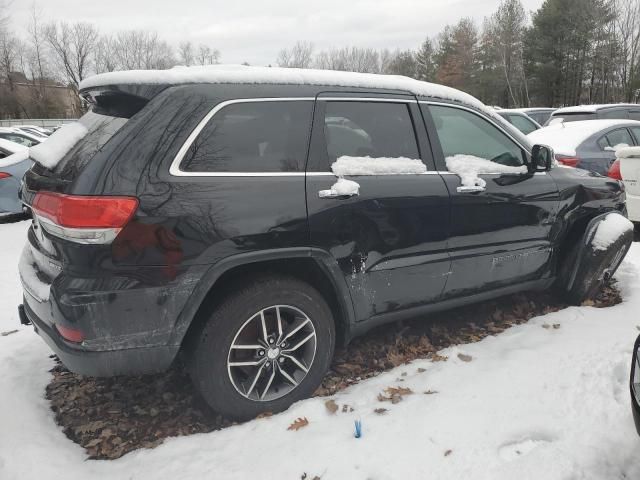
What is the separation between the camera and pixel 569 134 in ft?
24.8

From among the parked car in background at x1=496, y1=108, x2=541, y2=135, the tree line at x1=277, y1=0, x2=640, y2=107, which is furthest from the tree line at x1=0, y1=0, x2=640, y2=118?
the parked car in background at x1=496, y1=108, x2=541, y2=135

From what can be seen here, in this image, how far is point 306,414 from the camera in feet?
8.95

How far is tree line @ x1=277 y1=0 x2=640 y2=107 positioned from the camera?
33.4 meters

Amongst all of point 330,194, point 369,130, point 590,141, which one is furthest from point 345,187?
point 590,141

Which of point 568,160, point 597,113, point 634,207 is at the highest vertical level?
point 597,113

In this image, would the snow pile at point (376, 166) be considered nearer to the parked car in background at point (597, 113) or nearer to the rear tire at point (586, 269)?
the rear tire at point (586, 269)

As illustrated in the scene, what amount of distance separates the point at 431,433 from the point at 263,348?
1003 mm

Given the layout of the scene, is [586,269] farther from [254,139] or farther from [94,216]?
[94,216]

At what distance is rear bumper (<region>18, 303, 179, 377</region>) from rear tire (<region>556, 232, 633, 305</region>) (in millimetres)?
3147

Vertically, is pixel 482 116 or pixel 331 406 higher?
Result: pixel 482 116

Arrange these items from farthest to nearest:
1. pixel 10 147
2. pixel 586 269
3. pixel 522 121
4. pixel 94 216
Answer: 1. pixel 522 121
2. pixel 10 147
3. pixel 586 269
4. pixel 94 216

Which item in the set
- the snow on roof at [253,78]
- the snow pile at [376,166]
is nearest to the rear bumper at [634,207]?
the snow on roof at [253,78]

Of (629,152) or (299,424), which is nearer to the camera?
(299,424)

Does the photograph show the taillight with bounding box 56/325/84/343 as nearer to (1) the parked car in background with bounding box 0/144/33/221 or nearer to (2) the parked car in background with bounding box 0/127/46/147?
(1) the parked car in background with bounding box 0/144/33/221
